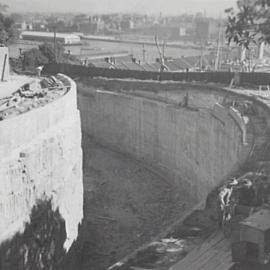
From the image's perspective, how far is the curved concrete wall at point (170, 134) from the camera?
1830 centimetres

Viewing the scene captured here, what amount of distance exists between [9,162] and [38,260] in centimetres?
273

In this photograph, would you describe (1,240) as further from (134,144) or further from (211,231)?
(134,144)

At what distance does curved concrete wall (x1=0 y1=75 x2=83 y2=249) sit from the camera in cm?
1120

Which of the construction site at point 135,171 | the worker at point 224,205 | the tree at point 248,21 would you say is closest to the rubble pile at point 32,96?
the construction site at point 135,171

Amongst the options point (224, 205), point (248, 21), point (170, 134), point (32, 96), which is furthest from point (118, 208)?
point (248, 21)

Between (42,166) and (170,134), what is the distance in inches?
410

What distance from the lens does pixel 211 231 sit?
1012 cm

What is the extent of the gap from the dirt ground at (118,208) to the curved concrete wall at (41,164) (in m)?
1.15

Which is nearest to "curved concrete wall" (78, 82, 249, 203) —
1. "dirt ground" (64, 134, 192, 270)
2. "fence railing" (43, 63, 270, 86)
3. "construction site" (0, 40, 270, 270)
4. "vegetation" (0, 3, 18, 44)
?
"construction site" (0, 40, 270, 270)

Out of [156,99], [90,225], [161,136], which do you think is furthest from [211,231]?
[156,99]

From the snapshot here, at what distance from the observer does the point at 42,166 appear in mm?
12758

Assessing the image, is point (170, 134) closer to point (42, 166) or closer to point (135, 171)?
point (135, 171)

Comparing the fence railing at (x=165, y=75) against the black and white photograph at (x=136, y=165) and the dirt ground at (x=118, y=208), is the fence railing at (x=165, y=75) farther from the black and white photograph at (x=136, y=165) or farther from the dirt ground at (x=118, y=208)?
the dirt ground at (x=118, y=208)

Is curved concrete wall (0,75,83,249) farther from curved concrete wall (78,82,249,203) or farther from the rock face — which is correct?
curved concrete wall (78,82,249,203)
